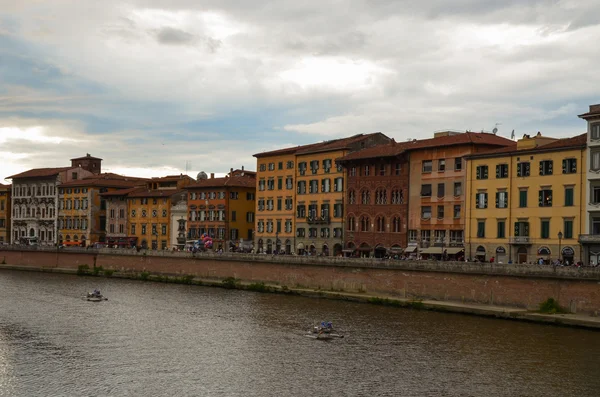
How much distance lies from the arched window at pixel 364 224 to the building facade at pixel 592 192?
28.6m

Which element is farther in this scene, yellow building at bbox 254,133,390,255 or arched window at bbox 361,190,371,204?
yellow building at bbox 254,133,390,255

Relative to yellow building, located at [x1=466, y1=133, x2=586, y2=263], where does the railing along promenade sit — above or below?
below

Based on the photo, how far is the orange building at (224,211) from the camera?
11562cm

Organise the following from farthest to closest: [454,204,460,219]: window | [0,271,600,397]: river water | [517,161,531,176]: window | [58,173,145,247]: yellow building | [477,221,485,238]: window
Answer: [58,173,145,247]: yellow building
[454,204,460,219]: window
[477,221,485,238]: window
[517,161,531,176]: window
[0,271,600,397]: river water

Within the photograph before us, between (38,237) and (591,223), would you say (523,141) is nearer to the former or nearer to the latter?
(591,223)

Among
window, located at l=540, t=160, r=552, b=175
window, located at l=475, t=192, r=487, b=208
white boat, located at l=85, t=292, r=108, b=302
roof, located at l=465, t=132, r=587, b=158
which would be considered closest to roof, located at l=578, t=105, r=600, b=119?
roof, located at l=465, t=132, r=587, b=158

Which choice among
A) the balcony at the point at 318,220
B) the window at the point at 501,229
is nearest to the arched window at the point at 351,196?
the balcony at the point at 318,220

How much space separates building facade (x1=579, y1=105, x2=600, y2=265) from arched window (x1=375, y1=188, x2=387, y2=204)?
26222 millimetres

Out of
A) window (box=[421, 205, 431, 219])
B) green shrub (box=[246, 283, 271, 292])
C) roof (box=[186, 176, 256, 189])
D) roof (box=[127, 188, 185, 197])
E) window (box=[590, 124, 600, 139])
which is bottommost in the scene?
green shrub (box=[246, 283, 271, 292])

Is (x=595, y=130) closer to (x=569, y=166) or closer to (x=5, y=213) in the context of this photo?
(x=569, y=166)

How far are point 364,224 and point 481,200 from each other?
17620mm

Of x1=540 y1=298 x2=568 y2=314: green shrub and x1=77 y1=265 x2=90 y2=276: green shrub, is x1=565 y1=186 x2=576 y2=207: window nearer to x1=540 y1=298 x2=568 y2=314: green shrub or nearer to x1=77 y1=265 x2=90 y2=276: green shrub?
x1=540 y1=298 x2=568 y2=314: green shrub

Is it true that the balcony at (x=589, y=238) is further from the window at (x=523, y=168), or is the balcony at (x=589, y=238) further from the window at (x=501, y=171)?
the window at (x=501, y=171)

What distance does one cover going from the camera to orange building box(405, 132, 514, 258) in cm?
8212
